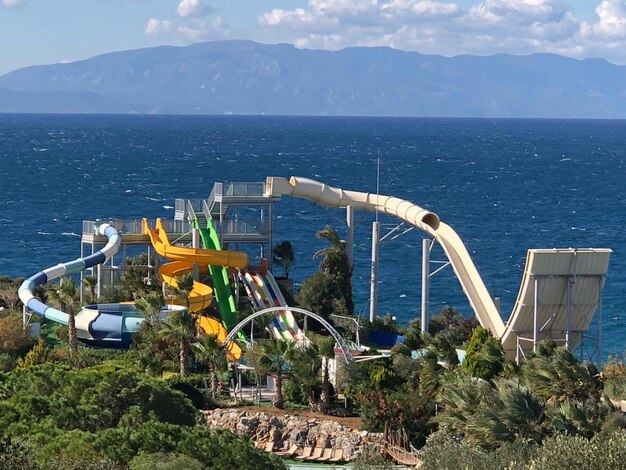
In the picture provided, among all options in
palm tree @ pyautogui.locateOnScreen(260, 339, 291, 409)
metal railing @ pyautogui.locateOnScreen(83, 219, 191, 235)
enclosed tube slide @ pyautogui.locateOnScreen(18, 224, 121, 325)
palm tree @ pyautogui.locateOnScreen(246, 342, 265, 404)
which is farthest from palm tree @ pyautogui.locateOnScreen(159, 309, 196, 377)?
metal railing @ pyautogui.locateOnScreen(83, 219, 191, 235)

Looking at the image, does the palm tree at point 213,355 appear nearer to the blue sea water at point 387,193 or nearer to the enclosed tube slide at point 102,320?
the enclosed tube slide at point 102,320

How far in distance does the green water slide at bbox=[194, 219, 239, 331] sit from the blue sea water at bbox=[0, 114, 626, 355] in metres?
5.80

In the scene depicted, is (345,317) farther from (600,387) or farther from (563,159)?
(563,159)

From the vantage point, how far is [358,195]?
54781mm

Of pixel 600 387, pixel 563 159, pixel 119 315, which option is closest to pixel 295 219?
pixel 119 315

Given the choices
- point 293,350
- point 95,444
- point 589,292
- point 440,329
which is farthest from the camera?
point 440,329

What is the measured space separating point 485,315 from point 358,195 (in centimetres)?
1030

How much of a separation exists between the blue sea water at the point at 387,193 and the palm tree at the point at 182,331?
17.6m

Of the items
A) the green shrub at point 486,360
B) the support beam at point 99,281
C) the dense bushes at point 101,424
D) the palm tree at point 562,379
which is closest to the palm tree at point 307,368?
the dense bushes at point 101,424

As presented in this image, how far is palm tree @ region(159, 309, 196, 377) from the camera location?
134 ft

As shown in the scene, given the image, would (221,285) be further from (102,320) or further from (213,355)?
(213,355)

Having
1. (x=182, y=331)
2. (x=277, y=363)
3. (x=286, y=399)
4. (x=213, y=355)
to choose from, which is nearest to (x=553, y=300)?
(x=286, y=399)

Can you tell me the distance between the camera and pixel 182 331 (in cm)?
4078

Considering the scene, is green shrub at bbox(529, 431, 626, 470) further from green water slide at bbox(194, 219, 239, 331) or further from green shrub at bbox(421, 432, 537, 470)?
green water slide at bbox(194, 219, 239, 331)
